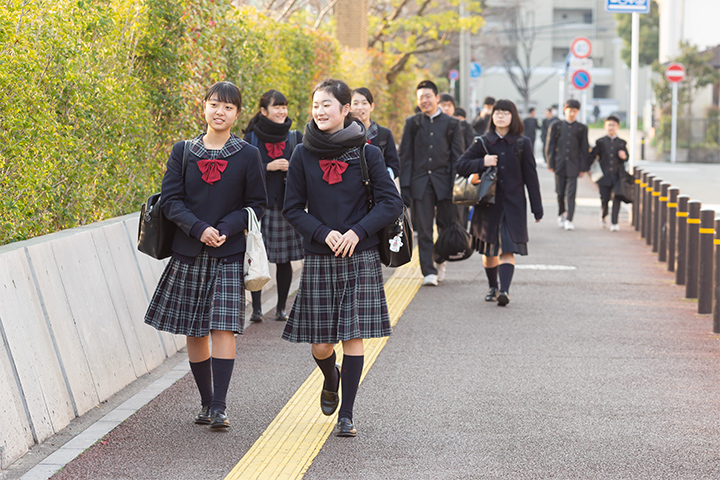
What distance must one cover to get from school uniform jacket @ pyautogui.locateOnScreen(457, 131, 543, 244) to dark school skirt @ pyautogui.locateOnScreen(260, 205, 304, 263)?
1.86 metres

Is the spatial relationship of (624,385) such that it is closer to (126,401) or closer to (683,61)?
(126,401)

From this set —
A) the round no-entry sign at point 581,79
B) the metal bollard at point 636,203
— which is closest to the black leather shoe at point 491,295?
Answer: the metal bollard at point 636,203

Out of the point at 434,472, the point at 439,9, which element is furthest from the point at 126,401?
the point at 439,9

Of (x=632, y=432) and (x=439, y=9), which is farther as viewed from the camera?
(x=439, y=9)

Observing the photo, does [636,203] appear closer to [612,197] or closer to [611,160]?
[612,197]

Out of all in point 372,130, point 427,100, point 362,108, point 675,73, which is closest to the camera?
point 362,108

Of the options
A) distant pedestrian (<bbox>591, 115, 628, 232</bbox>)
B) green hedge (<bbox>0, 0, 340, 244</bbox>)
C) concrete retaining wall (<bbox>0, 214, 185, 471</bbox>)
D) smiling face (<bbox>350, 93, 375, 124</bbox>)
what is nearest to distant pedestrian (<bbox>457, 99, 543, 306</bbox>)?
smiling face (<bbox>350, 93, 375, 124</bbox>)

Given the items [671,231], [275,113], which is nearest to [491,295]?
[275,113]

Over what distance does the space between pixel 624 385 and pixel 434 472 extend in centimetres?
212

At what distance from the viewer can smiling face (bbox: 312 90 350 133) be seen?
16.2 ft

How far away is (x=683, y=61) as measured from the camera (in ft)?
116

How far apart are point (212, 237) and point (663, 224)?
857cm

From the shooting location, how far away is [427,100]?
9773 mm

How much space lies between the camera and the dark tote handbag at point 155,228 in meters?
5.07
